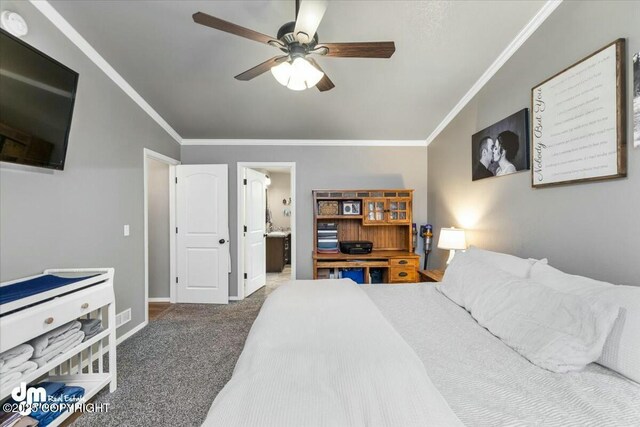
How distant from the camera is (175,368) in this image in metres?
2.19

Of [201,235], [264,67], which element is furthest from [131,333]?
[264,67]

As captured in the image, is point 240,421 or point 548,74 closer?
point 240,421

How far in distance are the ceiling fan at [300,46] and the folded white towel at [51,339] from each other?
1.94m

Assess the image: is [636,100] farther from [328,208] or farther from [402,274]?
[328,208]

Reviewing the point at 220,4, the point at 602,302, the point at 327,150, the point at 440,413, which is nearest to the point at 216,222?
the point at 327,150

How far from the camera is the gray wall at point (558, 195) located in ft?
4.87

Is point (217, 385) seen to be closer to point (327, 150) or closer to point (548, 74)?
point (327, 150)

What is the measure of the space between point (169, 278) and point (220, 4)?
341 cm

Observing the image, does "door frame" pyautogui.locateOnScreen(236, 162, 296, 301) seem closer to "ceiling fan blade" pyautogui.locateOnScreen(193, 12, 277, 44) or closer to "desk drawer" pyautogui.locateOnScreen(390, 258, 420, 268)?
"desk drawer" pyautogui.locateOnScreen(390, 258, 420, 268)

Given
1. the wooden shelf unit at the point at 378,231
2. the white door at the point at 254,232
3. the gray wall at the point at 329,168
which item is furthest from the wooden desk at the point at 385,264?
the white door at the point at 254,232

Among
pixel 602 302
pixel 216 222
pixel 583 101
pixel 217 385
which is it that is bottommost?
pixel 217 385

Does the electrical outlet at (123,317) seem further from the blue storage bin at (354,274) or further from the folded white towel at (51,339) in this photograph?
the blue storage bin at (354,274)

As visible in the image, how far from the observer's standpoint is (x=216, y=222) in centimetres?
374

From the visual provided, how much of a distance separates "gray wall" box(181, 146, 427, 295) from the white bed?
8.26ft
